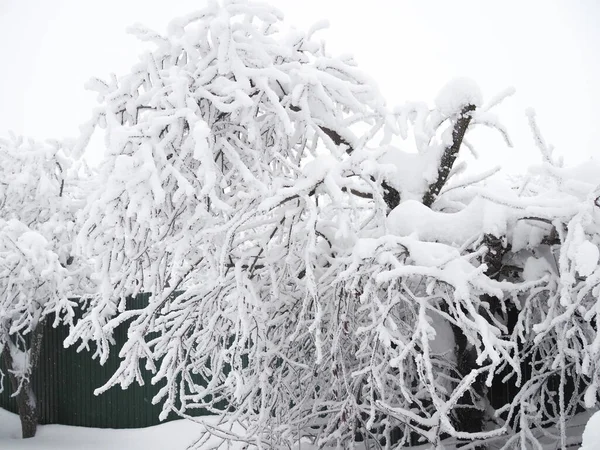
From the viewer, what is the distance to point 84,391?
1049cm

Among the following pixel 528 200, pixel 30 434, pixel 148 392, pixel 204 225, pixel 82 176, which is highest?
pixel 528 200

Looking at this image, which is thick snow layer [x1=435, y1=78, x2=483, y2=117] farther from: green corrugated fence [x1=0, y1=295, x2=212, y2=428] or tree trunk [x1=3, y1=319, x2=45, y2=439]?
tree trunk [x1=3, y1=319, x2=45, y2=439]

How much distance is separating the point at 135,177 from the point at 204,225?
763 millimetres

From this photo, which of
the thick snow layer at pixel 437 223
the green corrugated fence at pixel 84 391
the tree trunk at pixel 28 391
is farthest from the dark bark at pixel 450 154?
the tree trunk at pixel 28 391

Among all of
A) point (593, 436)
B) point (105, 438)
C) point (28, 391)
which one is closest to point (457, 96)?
point (593, 436)

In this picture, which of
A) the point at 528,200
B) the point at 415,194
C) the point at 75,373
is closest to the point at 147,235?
the point at 415,194

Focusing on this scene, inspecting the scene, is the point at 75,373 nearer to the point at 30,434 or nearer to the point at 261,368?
the point at 30,434

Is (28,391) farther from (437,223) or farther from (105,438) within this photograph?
(437,223)

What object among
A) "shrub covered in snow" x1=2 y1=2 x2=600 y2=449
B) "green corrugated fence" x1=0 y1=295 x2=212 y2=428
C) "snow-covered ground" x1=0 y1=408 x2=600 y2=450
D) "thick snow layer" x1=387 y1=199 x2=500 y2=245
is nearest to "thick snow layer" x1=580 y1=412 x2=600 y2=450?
"shrub covered in snow" x1=2 y1=2 x2=600 y2=449

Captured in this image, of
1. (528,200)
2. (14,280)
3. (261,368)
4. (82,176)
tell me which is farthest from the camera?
(82,176)

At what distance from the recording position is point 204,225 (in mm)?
3896

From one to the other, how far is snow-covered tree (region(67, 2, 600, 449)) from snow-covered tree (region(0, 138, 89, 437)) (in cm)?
489

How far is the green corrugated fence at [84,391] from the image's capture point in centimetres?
1020

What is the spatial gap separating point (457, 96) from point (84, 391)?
29.7ft
